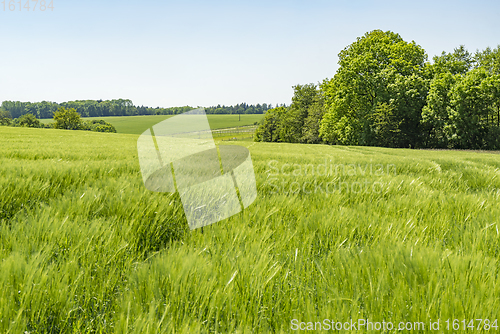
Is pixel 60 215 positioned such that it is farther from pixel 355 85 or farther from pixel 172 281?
pixel 355 85

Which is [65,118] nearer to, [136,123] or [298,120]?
A: [136,123]

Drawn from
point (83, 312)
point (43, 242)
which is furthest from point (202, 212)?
point (83, 312)

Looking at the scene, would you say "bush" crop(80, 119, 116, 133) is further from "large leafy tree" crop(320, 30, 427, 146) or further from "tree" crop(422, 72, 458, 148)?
"tree" crop(422, 72, 458, 148)

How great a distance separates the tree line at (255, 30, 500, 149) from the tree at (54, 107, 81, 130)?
91327 mm

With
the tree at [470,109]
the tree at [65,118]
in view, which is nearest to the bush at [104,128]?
the tree at [65,118]

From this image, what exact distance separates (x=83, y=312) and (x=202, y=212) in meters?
1.36

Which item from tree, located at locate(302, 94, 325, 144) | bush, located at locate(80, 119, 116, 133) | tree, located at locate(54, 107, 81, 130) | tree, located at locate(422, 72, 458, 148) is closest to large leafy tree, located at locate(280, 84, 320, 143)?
tree, located at locate(302, 94, 325, 144)

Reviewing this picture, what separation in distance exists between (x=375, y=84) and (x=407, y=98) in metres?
5.63

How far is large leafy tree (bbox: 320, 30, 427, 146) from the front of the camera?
4144cm

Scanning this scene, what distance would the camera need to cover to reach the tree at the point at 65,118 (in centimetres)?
9200

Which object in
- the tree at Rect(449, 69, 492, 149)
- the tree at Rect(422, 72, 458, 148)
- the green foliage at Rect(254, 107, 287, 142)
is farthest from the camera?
the green foliage at Rect(254, 107, 287, 142)

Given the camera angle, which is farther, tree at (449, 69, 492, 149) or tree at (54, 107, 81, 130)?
A: tree at (54, 107, 81, 130)

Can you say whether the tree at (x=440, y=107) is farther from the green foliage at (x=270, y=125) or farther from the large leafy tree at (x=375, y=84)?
the green foliage at (x=270, y=125)

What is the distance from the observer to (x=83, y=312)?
Result: 40.8 inches
